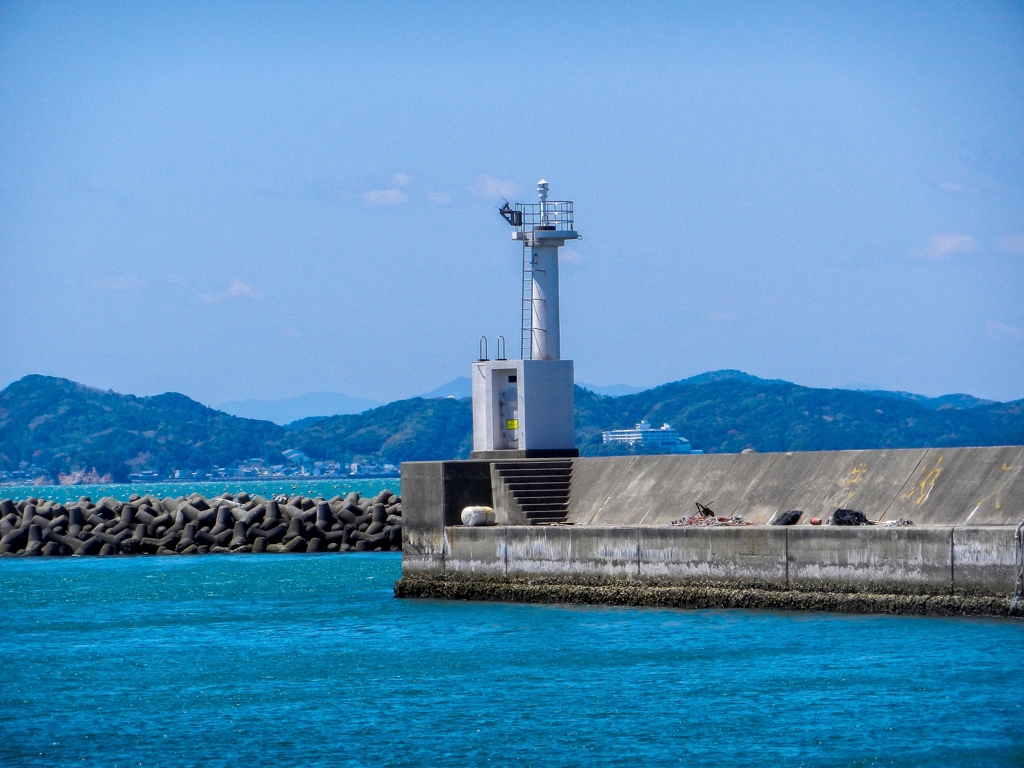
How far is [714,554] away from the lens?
71.0 ft

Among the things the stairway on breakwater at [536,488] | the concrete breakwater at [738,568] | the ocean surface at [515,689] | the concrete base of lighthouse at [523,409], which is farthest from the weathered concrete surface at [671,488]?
the ocean surface at [515,689]

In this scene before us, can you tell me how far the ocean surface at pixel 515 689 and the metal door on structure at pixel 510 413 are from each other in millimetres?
3344

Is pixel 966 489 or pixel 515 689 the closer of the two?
pixel 515 689

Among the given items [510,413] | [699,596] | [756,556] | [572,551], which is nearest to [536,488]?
[510,413]

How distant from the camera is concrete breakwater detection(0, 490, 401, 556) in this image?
3997 cm

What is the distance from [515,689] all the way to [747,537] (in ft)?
15.1

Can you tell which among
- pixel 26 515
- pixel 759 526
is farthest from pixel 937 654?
pixel 26 515

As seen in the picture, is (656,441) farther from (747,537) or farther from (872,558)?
(872,558)

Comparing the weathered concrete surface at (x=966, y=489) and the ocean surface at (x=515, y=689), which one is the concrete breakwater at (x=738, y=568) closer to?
the ocean surface at (x=515, y=689)

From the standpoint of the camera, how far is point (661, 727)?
1585cm

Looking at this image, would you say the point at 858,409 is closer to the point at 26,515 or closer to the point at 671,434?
the point at 671,434

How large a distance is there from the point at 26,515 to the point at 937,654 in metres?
32.4

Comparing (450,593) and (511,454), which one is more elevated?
(511,454)

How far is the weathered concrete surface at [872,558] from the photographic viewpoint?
1919 cm
